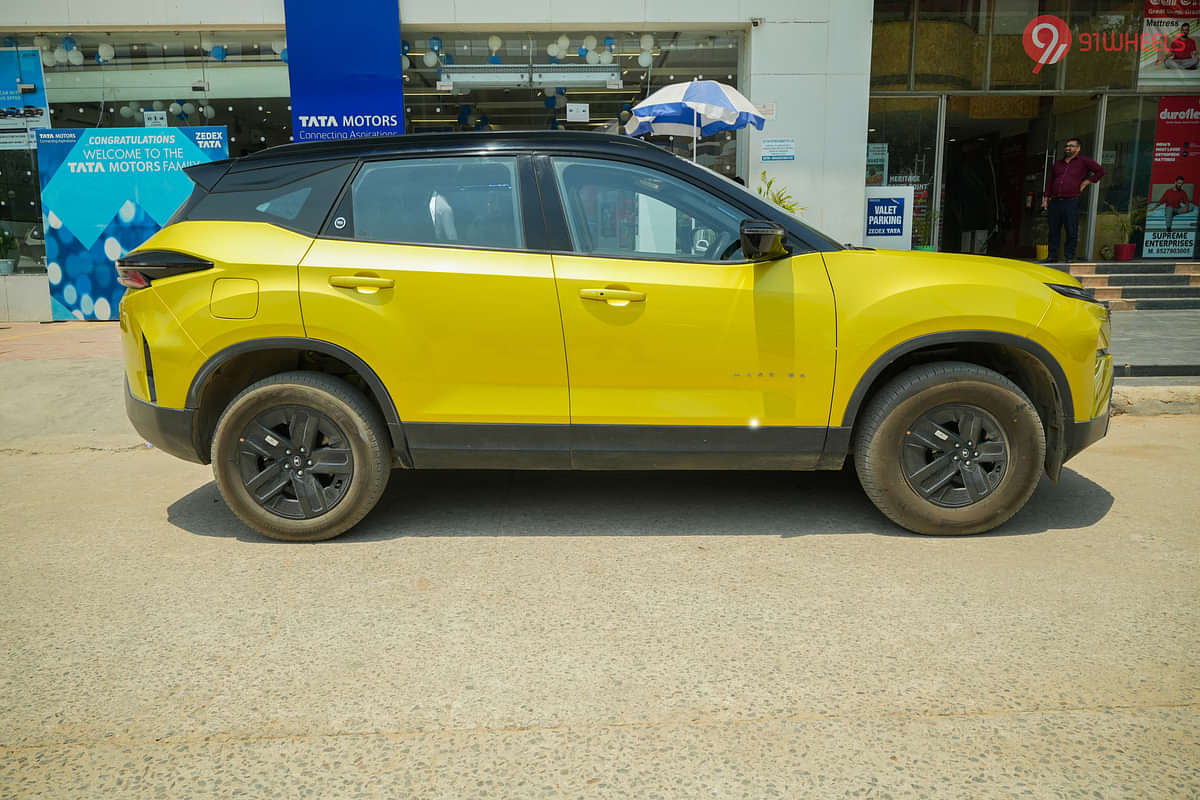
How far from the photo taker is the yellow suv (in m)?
3.94

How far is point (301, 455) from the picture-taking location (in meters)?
4.13

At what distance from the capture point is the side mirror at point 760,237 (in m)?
3.76

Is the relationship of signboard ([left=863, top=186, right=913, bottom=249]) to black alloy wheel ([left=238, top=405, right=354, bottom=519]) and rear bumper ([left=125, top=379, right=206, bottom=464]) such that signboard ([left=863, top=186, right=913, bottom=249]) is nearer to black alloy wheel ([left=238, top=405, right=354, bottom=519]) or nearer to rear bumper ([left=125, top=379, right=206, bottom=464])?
black alloy wheel ([left=238, top=405, right=354, bottom=519])

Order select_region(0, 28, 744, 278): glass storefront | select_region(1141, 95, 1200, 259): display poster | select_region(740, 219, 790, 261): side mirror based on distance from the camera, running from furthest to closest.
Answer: select_region(1141, 95, 1200, 259): display poster → select_region(0, 28, 744, 278): glass storefront → select_region(740, 219, 790, 261): side mirror

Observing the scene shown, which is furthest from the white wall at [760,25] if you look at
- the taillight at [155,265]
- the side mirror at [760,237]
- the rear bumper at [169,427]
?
the rear bumper at [169,427]

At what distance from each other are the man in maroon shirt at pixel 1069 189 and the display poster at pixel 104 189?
12462 mm

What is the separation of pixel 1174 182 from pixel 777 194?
7.69 meters

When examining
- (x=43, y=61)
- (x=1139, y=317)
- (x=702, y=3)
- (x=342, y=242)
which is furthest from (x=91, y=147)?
(x=1139, y=317)

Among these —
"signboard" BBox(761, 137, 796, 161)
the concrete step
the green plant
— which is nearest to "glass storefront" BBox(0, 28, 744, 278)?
"signboard" BBox(761, 137, 796, 161)

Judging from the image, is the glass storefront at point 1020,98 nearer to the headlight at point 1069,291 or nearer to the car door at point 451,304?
the headlight at point 1069,291

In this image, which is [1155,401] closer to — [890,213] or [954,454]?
[954,454]

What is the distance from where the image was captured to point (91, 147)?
1244cm

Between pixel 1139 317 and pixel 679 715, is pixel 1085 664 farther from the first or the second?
pixel 1139 317

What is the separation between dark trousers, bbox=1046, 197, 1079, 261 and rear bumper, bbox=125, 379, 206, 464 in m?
13.1
